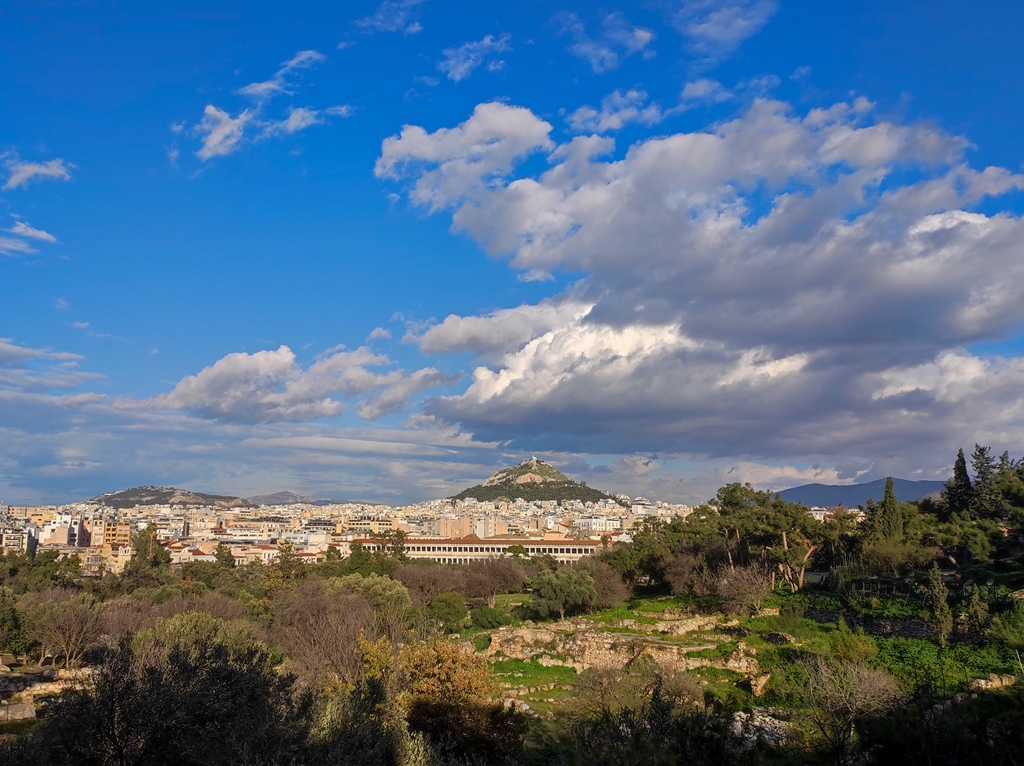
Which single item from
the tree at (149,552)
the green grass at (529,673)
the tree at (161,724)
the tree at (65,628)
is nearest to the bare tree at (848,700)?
the green grass at (529,673)

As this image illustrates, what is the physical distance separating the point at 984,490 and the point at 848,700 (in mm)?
43399

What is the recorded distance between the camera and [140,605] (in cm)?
4325

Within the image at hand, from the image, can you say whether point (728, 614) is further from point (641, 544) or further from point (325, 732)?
point (325, 732)

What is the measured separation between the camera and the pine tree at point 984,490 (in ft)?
154

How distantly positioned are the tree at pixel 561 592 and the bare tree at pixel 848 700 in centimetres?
2770

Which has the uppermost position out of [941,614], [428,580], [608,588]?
[941,614]

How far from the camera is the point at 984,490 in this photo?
5106cm

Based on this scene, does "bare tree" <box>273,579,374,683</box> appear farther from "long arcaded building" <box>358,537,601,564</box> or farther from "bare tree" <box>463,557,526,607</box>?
"long arcaded building" <box>358,537,601,564</box>

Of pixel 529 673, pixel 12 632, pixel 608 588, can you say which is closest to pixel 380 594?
pixel 608 588

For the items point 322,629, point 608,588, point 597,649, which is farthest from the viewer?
point 608,588

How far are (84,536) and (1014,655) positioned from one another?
603ft

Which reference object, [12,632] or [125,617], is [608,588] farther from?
[12,632]

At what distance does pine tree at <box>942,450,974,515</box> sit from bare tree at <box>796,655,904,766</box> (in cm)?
4270

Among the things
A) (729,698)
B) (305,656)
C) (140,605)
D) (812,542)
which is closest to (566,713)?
(729,698)
